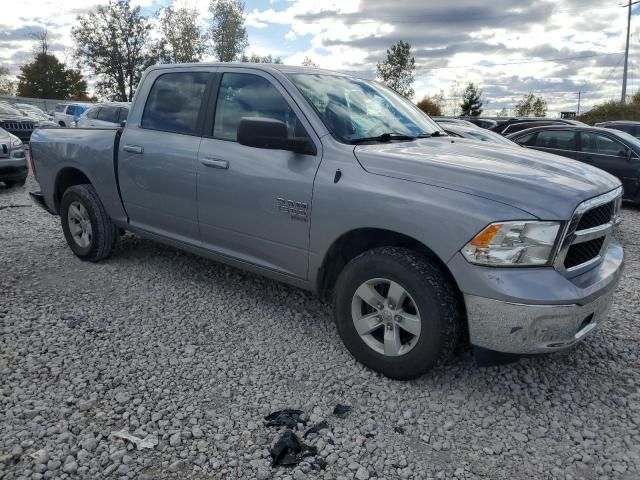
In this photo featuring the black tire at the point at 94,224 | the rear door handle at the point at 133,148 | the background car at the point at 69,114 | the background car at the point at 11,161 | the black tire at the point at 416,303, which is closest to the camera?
the black tire at the point at 416,303

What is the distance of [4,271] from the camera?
498cm

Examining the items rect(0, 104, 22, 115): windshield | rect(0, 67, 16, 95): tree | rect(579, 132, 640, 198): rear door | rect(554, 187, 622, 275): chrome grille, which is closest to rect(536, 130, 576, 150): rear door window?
rect(579, 132, 640, 198): rear door

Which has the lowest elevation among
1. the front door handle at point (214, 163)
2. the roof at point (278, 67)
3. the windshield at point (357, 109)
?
the front door handle at point (214, 163)

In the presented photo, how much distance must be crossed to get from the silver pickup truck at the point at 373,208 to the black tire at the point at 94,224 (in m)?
0.45

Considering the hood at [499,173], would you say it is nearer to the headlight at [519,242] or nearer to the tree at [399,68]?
the headlight at [519,242]

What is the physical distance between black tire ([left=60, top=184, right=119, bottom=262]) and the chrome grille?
162 inches

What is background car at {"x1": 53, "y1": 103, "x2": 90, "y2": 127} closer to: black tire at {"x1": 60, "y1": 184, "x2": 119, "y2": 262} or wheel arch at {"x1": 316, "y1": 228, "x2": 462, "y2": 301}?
black tire at {"x1": 60, "y1": 184, "x2": 119, "y2": 262}

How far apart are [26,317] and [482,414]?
334 cm

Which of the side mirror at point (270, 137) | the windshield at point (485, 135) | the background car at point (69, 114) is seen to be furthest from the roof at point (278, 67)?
the background car at point (69, 114)

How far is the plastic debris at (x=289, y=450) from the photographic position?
2449mm

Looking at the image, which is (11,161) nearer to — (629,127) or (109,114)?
(109,114)

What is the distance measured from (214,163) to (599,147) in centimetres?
876

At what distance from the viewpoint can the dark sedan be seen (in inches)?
368

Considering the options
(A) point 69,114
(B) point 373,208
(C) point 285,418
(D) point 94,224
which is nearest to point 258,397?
(C) point 285,418
